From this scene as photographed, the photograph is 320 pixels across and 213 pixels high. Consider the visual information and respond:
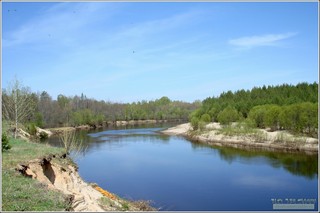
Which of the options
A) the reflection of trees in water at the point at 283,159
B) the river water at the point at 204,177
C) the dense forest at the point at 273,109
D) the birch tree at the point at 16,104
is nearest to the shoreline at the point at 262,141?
the dense forest at the point at 273,109

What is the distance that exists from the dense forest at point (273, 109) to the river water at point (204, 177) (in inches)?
302

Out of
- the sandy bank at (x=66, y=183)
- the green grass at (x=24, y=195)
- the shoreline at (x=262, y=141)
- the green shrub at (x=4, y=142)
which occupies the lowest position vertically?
the shoreline at (x=262, y=141)

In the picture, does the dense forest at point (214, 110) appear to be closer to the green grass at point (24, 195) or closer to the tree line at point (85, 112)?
the tree line at point (85, 112)

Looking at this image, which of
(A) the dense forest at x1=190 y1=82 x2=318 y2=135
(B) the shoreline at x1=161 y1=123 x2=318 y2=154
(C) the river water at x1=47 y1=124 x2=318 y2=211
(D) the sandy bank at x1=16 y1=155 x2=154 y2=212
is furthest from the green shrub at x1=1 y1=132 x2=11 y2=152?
(A) the dense forest at x1=190 y1=82 x2=318 y2=135

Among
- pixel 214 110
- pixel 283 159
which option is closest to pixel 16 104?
pixel 283 159

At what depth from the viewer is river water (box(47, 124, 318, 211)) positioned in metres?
17.2

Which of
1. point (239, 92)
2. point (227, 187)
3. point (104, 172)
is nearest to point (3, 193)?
point (227, 187)

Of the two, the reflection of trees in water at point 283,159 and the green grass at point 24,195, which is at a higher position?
the green grass at point 24,195

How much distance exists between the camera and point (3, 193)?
764cm

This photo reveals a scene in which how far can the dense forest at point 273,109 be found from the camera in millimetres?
37603

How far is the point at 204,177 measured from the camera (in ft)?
72.8

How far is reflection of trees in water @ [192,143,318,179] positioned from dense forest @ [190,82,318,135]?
284 inches

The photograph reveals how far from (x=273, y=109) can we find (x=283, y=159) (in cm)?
1440

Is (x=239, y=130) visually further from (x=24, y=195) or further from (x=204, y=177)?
(x=24, y=195)
